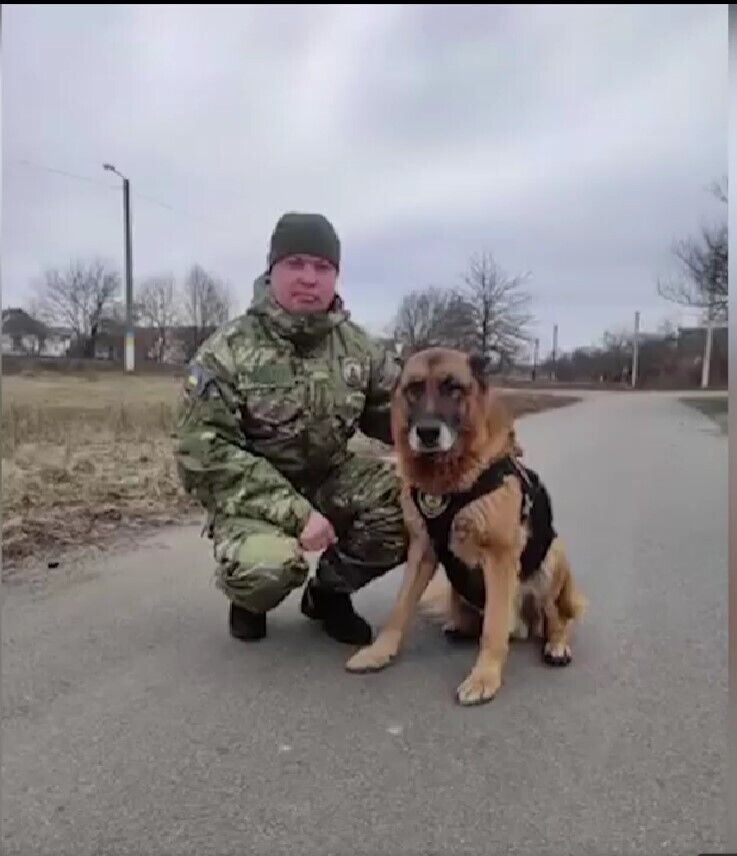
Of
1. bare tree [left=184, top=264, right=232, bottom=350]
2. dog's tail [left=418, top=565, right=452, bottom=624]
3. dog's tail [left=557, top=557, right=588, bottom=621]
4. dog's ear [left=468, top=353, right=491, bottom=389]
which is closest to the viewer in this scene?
bare tree [left=184, top=264, right=232, bottom=350]

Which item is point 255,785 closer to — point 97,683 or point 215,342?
point 97,683

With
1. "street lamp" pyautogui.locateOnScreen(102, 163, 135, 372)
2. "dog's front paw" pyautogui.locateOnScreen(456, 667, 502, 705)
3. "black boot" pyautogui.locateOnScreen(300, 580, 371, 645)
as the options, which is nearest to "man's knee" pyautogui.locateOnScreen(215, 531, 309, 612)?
"black boot" pyautogui.locateOnScreen(300, 580, 371, 645)

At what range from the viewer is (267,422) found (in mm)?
2449

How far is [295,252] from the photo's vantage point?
2039 millimetres

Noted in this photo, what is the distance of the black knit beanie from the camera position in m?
1.84

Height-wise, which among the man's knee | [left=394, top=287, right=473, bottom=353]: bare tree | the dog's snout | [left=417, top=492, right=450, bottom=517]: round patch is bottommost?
the man's knee

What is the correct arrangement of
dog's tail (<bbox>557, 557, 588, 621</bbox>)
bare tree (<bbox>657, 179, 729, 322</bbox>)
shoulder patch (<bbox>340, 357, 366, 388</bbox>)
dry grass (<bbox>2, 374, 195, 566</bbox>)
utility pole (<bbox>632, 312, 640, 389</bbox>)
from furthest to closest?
dog's tail (<bbox>557, 557, 588, 621</bbox>) < shoulder patch (<bbox>340, 357, 366, 388</bbox>) < dry grass (<bbox>2, 374, 195, 566</bbox>) < utility pole (<bbox>632, 312, 640, 389</bbox>) < bare tree (<bbox>657, 179, 729, 322</bbox>)

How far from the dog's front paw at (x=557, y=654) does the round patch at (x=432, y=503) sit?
1.83 feet

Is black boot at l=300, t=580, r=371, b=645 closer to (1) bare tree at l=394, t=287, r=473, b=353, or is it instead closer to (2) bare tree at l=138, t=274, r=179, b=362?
(1) bare tree at l=394, t=287, r=473, b=353

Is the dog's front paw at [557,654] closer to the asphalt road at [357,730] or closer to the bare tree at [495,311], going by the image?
the asphalt road at [357,730]

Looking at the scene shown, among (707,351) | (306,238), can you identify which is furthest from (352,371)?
(707,351)

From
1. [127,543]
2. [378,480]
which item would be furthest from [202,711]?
[127,543]

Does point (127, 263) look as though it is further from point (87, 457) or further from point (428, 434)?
point (87, 457)

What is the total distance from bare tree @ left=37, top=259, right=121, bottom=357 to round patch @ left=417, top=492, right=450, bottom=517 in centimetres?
115
